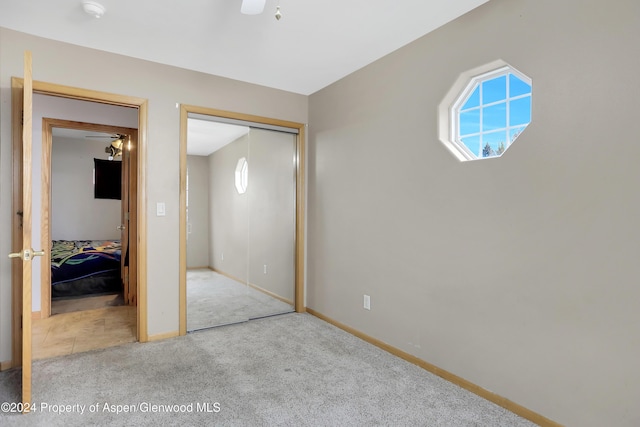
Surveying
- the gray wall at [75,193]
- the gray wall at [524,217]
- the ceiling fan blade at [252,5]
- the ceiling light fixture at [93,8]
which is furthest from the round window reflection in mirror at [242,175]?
the gray wall at [75,193]

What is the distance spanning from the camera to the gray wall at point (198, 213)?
3518 millimetres

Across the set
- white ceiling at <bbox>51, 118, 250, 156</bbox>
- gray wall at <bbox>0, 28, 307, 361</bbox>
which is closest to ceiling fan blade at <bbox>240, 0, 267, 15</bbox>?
gray wall at <bbox>0, 28, 307, 361</bbox>

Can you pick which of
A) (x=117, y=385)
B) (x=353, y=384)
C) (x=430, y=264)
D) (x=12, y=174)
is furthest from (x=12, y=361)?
(x=430, y=264)

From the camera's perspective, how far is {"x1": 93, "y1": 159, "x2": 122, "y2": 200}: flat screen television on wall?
21.6ft

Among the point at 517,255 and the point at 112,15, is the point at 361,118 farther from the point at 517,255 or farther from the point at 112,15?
the point at 112,15

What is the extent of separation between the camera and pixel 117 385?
2268mm

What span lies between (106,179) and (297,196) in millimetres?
4721

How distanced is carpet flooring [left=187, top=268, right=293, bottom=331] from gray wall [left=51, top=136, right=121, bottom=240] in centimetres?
431

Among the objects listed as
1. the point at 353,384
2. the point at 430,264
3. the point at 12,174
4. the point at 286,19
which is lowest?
the point at 353,384

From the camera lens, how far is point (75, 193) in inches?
259

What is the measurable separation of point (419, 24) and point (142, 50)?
2.20m

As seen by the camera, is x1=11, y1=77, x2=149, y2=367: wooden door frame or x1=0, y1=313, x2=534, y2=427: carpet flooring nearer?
x1=0, y1=313, x2=534, y2=427: carpet flooring

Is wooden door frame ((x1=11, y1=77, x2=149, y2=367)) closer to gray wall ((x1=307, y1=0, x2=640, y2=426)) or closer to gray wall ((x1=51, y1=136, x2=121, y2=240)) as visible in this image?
gray wall ((x1=307, y1=0, x2=640, y2=426))

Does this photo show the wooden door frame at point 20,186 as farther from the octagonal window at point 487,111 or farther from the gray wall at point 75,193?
the gray wall at point 75,193
